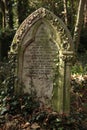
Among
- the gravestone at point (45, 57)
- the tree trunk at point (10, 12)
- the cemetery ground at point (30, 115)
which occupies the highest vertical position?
the tree trunk at point (10, 12)

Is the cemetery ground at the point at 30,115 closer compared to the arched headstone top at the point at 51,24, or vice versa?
the cemetery ground at the point at 30,115

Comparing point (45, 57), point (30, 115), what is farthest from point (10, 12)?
point (30, 115)

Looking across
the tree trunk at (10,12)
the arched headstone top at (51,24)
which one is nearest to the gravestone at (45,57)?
the arched headstone top at (51,24)

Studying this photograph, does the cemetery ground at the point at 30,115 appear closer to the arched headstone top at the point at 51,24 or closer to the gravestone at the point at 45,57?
the gravestone at the point at 45,57

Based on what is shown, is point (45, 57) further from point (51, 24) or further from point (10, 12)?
point (10, 12)

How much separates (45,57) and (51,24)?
2.34 ft

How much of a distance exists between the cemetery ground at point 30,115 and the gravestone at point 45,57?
23cm

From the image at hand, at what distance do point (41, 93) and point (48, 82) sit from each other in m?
0.30

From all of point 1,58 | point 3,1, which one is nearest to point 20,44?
point 1,58

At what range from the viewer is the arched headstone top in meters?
7.39

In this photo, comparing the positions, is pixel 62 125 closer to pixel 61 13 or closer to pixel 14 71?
pixel 14 71

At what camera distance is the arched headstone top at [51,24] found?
7387mm

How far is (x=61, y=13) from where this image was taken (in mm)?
25406

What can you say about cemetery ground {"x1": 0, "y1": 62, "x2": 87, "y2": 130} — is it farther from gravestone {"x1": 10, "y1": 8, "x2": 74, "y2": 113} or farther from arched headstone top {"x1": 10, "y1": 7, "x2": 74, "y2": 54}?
arched headstone top {"x1": 10, "y1": 7, "x2": 74, "y2": 54}
